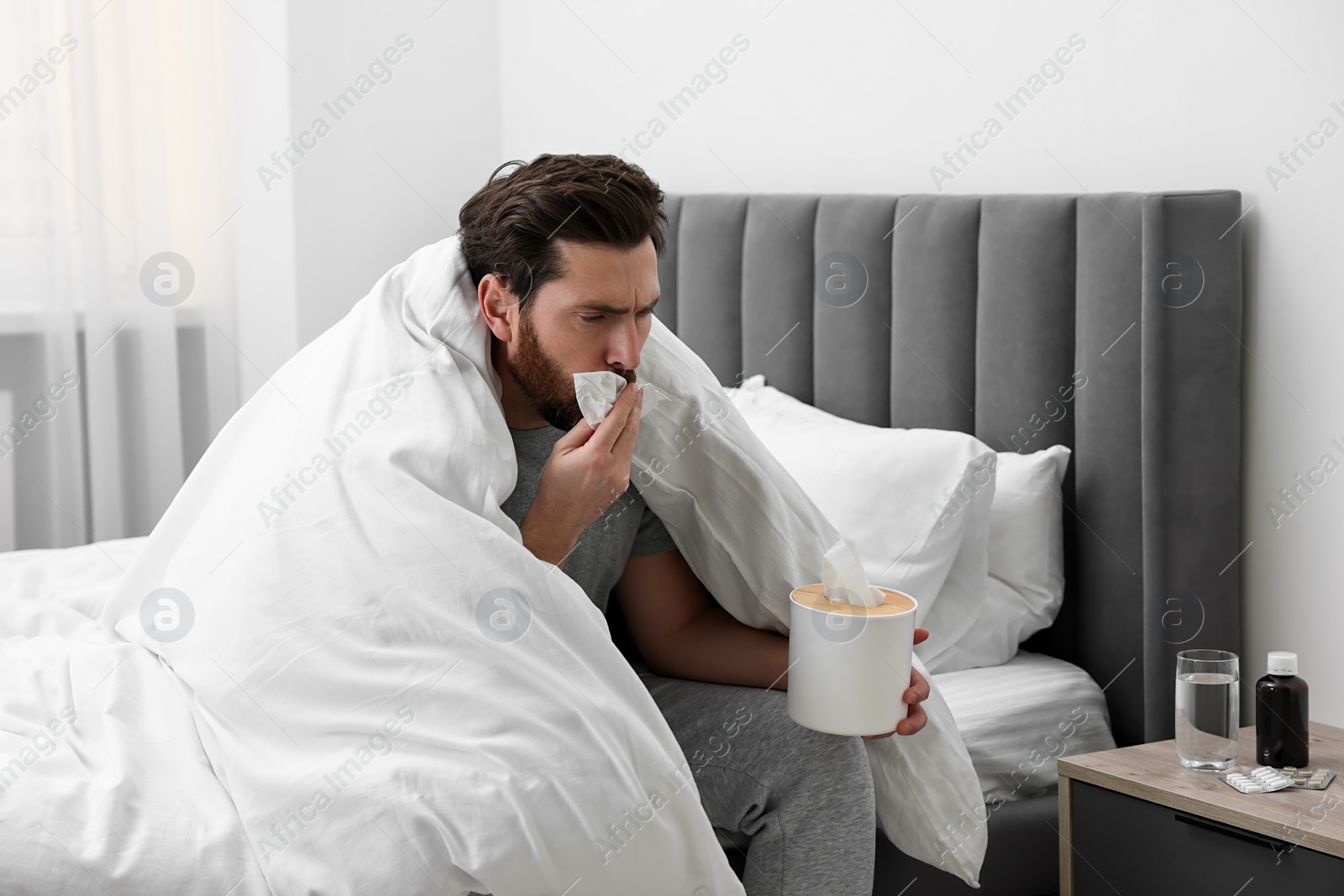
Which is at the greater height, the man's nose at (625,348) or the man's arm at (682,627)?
the man's nose at (625,348)

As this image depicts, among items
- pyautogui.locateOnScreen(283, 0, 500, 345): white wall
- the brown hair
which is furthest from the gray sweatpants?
pyautogui.locateOnScreen(283, 0, 500, 345): white wall

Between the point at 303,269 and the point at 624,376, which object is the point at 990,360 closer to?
the point at 624,376

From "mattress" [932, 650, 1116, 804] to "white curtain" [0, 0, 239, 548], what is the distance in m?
2.12

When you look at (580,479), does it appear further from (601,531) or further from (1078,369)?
(1078,369)

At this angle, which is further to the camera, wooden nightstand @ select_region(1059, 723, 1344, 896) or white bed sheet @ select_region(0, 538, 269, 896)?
wooden nightstand @ select_region(1059, 723, 1344, 896)

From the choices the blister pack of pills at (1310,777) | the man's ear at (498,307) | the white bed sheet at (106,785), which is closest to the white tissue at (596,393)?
the man's ear at (498,307)

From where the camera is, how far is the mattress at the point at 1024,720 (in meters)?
1.62

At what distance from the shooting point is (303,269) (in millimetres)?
3078

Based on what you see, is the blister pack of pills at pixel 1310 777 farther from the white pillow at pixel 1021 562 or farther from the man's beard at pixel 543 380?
the man's beard at pixel 543 380

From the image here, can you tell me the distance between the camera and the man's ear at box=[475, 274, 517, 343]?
56.8 inches

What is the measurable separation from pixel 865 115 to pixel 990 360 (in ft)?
1.82

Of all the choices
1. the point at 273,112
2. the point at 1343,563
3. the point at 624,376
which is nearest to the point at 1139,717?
the point at 1343,563

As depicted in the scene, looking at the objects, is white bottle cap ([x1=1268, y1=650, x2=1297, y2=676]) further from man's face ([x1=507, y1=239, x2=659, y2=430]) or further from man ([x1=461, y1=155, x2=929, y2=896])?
man's face ([x1=507, y1=239, x2=659, y2=430])

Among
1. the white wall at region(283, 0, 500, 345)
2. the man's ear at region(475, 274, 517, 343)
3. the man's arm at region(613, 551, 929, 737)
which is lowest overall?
the man's arm at region(613, 551, 929, 737)
